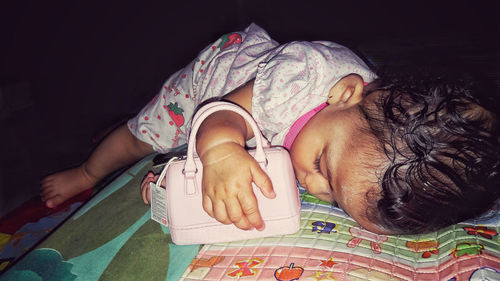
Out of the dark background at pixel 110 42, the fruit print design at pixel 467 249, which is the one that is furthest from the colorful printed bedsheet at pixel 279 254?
the dark background at pixel 110 42

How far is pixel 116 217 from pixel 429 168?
599 millimetres

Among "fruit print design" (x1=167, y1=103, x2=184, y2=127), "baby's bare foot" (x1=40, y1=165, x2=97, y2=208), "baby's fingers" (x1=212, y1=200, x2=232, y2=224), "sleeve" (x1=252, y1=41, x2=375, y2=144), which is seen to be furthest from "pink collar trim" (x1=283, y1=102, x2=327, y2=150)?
"baby's bare foot" (x1=40, y1=165, x2=97, y2=208)

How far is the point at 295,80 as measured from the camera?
74 centimetres

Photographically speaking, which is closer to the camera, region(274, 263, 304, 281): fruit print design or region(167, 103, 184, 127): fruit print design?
region(274, 263, 304, 281): fruit print design

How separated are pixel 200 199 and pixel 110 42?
1.14 m

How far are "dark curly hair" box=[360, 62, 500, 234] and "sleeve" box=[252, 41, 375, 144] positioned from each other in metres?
0.11

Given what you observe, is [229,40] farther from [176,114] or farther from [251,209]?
[251,209]

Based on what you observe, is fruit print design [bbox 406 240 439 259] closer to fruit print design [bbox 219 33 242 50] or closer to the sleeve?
the sleeve

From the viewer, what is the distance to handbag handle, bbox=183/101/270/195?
64 cm

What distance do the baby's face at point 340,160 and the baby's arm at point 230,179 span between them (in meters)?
0.14

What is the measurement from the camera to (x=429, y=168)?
644 mm

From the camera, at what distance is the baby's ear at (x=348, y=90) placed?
2.36 feet

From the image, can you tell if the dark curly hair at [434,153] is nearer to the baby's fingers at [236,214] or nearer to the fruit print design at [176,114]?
the baby's fingers at [236,214]

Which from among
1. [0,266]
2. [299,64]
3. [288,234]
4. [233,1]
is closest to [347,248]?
[288,234]
